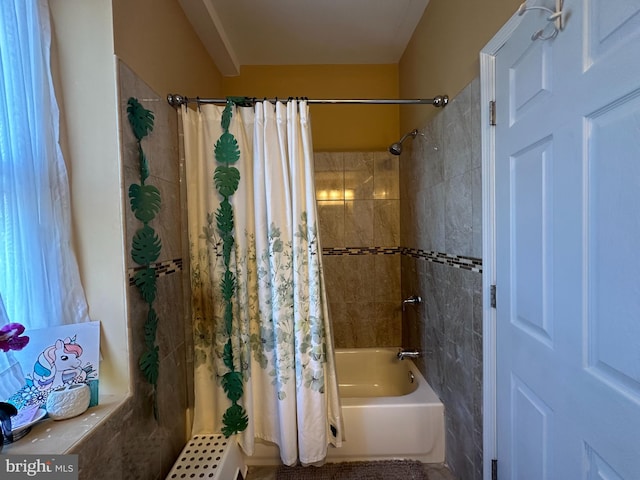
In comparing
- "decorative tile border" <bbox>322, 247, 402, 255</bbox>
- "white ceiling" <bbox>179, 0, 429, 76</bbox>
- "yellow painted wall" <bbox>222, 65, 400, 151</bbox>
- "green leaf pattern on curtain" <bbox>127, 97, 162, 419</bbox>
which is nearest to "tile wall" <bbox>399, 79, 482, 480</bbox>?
"decorative tile border" <bbox>322, 247, 402, 255</bbox>

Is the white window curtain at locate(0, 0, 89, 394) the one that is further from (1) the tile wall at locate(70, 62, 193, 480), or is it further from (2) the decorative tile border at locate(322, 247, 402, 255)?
(2) the decorative tile border at locate(322, 247, 402, 255)

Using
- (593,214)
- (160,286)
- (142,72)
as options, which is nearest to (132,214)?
(160,286)

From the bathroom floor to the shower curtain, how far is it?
0.19 m

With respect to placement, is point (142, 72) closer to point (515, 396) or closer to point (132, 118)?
point (132, 118)

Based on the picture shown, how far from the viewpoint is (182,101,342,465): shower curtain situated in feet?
4.45

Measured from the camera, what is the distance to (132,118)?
106 cm

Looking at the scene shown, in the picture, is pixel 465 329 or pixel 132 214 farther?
pixel 465 329

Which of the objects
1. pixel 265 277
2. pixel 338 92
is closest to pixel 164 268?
pixel 265 277

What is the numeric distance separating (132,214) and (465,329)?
148cm

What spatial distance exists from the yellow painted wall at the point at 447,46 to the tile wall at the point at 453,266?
0.12 m

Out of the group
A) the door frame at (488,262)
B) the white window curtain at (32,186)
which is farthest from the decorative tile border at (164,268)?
the door frame at (488,262)

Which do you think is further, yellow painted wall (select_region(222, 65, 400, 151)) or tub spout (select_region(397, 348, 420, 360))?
yellow painted wall (select_region(222, 65, 400, 151))

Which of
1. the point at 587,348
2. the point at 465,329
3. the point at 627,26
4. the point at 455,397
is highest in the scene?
the point at 627,26

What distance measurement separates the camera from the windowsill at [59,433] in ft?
2.38
